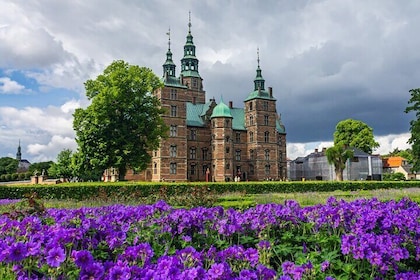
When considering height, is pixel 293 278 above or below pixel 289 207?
below

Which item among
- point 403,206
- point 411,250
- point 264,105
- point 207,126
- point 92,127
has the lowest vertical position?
point 411,250

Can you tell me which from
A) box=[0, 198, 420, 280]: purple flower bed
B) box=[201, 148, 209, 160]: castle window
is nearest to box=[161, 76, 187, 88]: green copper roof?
box=[201, 148, 209, 160]: castle window

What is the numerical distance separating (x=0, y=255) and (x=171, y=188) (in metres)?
18.8

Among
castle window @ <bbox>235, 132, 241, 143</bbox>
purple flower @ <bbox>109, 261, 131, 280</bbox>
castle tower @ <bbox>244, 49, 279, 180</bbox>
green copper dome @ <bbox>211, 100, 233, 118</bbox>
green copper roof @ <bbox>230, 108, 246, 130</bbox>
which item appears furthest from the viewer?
green copper roof @ <bbox>230, 108, 246, 130</bbox>

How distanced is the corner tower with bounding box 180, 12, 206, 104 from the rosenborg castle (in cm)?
319

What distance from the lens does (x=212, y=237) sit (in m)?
4.73

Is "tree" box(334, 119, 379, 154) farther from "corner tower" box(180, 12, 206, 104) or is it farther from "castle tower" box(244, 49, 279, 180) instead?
"corner tower" box(180, 12, 206, 104)

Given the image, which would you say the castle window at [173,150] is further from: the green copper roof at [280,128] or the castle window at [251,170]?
the green copper roof at [280,128]

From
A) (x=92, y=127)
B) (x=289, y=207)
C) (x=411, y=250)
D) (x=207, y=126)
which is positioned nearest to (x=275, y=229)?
(x=289, y=207)

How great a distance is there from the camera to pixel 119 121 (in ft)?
94.8

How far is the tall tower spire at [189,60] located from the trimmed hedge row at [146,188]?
38.0 meters

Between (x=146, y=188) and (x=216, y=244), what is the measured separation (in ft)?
55.8

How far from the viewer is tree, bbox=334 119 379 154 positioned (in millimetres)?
58906

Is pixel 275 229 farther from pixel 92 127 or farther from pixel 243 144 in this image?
pixel 243 144
